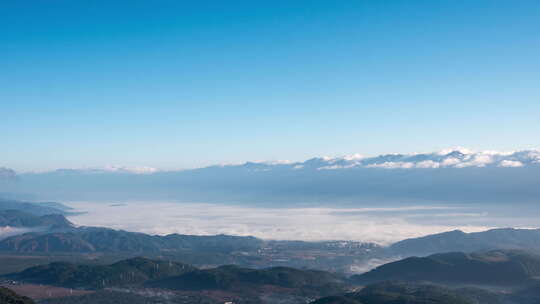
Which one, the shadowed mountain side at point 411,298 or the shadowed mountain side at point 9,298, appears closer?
the shadowed mountain side at point 9,298

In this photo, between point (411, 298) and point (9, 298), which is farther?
point (411, 298)

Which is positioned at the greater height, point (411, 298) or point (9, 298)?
point (9, 298)

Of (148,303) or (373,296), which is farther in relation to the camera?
Answer: (148,303)

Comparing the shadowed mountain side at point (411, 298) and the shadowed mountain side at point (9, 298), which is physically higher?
the shadowed mountain side at point (9, 298)

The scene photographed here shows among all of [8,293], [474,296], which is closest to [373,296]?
[474,296]

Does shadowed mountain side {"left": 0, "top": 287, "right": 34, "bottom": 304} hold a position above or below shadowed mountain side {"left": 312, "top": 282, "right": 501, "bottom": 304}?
above

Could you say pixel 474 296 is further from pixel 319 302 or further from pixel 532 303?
pixel 319 302

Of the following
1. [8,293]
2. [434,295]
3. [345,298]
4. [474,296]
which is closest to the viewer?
[8,293]

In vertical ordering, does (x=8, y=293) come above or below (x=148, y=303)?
above

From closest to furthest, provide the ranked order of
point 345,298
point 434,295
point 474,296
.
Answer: point 345,298 < point 434,295 < point 474,296

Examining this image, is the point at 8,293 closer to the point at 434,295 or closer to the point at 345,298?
the point at 345,298

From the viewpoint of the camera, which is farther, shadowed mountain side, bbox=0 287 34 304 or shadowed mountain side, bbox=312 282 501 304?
shadowed mountain side, bbox=312 282 501 304
